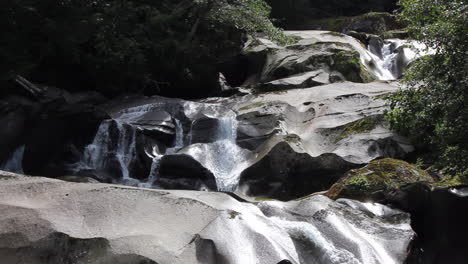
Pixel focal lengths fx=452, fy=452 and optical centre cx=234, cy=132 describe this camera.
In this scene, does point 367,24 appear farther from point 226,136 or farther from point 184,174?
point 184,174

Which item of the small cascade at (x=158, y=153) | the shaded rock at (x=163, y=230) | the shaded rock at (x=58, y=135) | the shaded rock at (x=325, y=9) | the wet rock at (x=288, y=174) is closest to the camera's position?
the shaded rock at (x=163, y=230)

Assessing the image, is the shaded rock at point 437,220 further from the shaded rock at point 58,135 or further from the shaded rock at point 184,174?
the shaded rock at point 58,135

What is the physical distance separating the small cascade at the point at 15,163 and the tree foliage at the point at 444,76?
10.8 metres

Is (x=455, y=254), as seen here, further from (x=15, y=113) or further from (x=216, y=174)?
(x=15, y=113)

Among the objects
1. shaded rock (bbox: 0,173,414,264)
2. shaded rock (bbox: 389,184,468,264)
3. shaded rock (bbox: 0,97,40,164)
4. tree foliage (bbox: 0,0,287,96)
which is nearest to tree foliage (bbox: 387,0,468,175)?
shaded rock (bbox: 389,184,468,264)

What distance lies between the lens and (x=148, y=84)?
1892 centimetres

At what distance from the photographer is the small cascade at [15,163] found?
43.3ft

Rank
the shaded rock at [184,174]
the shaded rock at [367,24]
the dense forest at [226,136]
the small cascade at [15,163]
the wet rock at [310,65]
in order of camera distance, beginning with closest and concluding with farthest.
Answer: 1. the dense forest at [226,136]
2. the shaded rock at [184,174]
3. the small cascade at [15,163]
4. the wet rock at [310,65]
5. the shaded rock at [367,24]

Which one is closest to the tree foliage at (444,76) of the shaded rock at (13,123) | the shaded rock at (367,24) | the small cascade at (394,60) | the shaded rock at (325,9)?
the shaded rock at (13,123)

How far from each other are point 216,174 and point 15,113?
6339mm

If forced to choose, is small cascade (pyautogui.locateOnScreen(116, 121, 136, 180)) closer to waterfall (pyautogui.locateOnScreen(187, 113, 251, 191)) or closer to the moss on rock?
waterfall (pyautogui.locateOnScreen(187, 113, 251, 191))

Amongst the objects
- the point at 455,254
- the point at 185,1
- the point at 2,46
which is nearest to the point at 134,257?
the point at 455,254

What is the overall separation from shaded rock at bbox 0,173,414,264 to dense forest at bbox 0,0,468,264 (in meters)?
0.02

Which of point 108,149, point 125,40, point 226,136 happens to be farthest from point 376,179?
point 125,40
